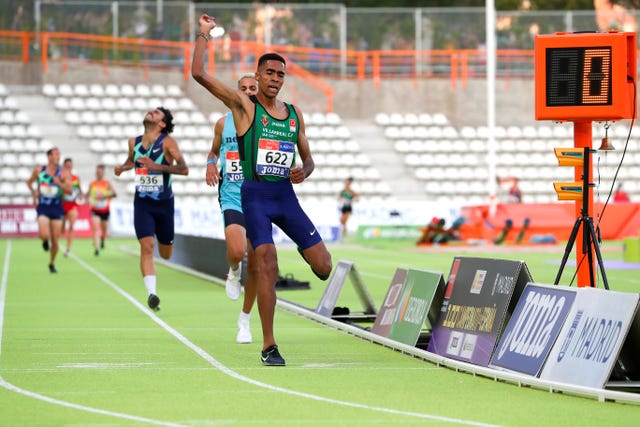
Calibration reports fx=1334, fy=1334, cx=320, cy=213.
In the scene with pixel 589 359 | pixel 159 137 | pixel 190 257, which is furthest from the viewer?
pixel 190 257

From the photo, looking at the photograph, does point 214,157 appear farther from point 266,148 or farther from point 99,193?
point 99,193

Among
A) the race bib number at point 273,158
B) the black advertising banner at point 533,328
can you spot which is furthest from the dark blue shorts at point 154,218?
the black advertising banner at point 533,328

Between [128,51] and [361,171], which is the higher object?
[128,51]

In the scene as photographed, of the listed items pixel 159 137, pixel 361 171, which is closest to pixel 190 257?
pixel 159 137

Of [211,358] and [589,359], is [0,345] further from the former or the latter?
[589,359]

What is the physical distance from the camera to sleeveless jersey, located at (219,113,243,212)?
12.7 metres

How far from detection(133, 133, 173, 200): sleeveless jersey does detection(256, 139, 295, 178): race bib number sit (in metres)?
4.94

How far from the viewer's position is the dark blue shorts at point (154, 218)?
1516cm

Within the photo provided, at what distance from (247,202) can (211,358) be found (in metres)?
1.38

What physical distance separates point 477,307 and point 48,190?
14.8 meters

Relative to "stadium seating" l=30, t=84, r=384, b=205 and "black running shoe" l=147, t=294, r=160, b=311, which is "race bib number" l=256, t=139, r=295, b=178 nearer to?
"black running shoe" l=147, t=294, r=160, b=311

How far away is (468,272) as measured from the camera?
10.9 meters

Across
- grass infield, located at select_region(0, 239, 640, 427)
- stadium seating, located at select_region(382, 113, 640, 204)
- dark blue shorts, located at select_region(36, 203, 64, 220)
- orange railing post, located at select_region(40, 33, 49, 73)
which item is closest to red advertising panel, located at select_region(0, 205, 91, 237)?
orange railing post, located at select_region(40, 33, 49, 73)

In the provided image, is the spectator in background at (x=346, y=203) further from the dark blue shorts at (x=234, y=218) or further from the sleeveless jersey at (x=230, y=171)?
the dark blue shorts at (x=234, y=218)
